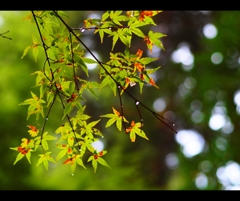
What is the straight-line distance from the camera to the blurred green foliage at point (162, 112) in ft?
11.0

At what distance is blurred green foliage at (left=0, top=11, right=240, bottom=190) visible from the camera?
11.0ft

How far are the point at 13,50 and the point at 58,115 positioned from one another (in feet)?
2.99

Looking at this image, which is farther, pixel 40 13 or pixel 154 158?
pixel 154 158

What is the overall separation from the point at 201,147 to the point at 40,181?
10.4 ft

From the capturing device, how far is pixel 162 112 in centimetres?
623

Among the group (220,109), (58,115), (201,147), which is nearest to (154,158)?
(201,147)

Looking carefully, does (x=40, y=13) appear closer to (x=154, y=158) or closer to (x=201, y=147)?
(x=201, y=147)

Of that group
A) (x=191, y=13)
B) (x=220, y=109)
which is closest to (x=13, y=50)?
(x=220, y=109)

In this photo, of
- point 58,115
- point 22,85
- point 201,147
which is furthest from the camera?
point 201,147
